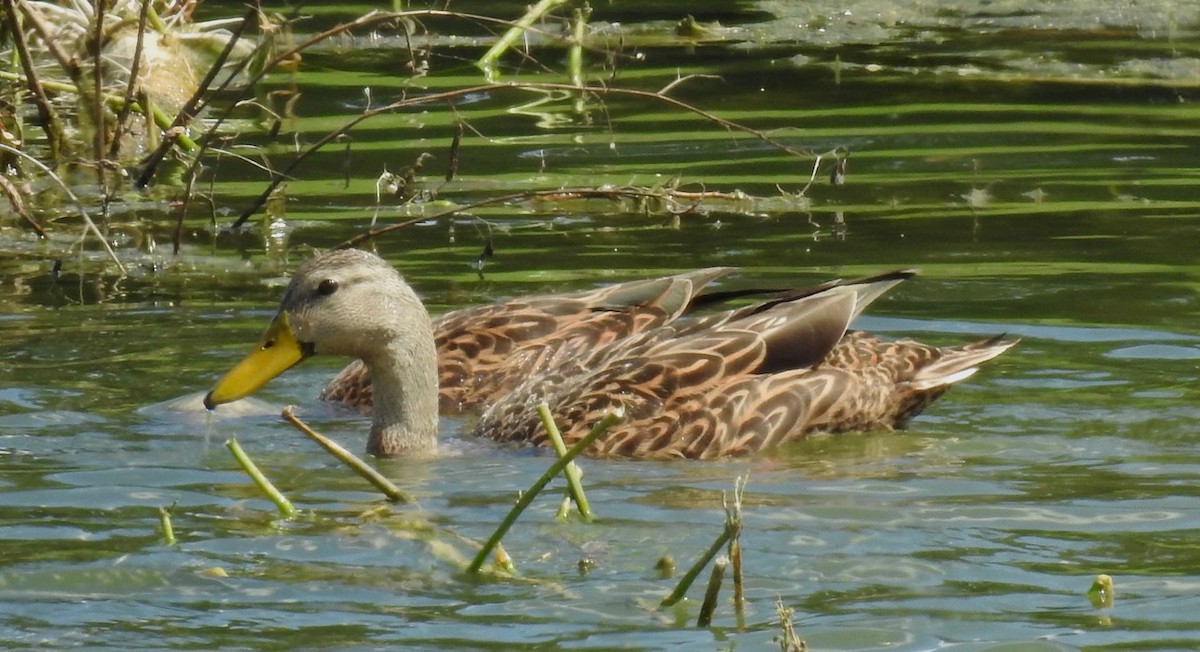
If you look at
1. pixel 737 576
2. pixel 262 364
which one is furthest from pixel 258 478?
pixel 262 364

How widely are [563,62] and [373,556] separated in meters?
10.8

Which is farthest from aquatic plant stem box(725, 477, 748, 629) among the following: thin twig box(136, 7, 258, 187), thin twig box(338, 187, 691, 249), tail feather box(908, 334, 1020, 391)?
thin twig box(136, 7, 258, 187)

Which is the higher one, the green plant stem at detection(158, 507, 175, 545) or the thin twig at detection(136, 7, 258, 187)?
the thin twig at detection(136, 7, 258, 187)

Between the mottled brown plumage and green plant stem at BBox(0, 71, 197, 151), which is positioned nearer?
the mottled brown plumage

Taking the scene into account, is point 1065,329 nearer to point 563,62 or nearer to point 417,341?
point 417,341

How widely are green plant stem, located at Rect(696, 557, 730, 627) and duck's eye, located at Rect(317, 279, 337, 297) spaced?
118 inches

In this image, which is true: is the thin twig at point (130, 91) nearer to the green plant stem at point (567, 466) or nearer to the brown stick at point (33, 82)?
the brown stick at point (33, 82)

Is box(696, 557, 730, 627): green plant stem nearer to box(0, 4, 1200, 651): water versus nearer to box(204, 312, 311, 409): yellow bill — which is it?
box(0, 4, 1200, 651): water

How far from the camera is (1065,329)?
383 inches

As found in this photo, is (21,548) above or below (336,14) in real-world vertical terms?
below

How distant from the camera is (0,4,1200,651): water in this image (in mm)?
6121

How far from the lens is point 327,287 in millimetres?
8562

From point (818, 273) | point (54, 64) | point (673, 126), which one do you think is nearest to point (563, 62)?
point (673, 126)

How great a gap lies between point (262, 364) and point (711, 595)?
330cm
